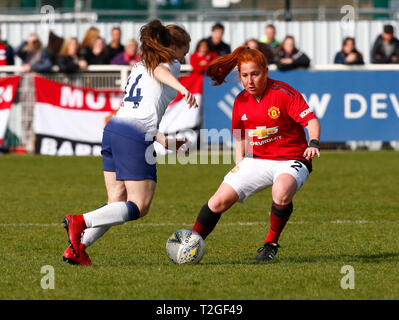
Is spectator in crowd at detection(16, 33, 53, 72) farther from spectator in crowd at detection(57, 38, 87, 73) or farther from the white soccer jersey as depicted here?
the white soccer jersey

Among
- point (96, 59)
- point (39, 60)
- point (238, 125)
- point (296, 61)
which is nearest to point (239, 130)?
point (238, 125)

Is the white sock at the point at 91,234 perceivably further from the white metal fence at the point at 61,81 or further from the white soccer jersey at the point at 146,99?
the white metal fence at the point at 61,81

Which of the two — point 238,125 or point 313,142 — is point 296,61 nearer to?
point 238,125

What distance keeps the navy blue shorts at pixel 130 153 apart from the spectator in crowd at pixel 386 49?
11804 millimetres

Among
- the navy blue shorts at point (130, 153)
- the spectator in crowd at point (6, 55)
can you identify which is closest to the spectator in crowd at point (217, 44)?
the spectator in crowd at point (6, 55)

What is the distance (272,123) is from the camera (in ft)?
24.7

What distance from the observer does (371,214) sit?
1038 centimetres

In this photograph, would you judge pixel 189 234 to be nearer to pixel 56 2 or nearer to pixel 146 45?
pixel 146 45

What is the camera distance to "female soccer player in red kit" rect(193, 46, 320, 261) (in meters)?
7.36

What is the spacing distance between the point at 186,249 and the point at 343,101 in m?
10.0

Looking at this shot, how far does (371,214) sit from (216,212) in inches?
137

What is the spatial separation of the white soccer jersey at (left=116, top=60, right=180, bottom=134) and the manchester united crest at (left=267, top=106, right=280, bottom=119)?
1055 mm
